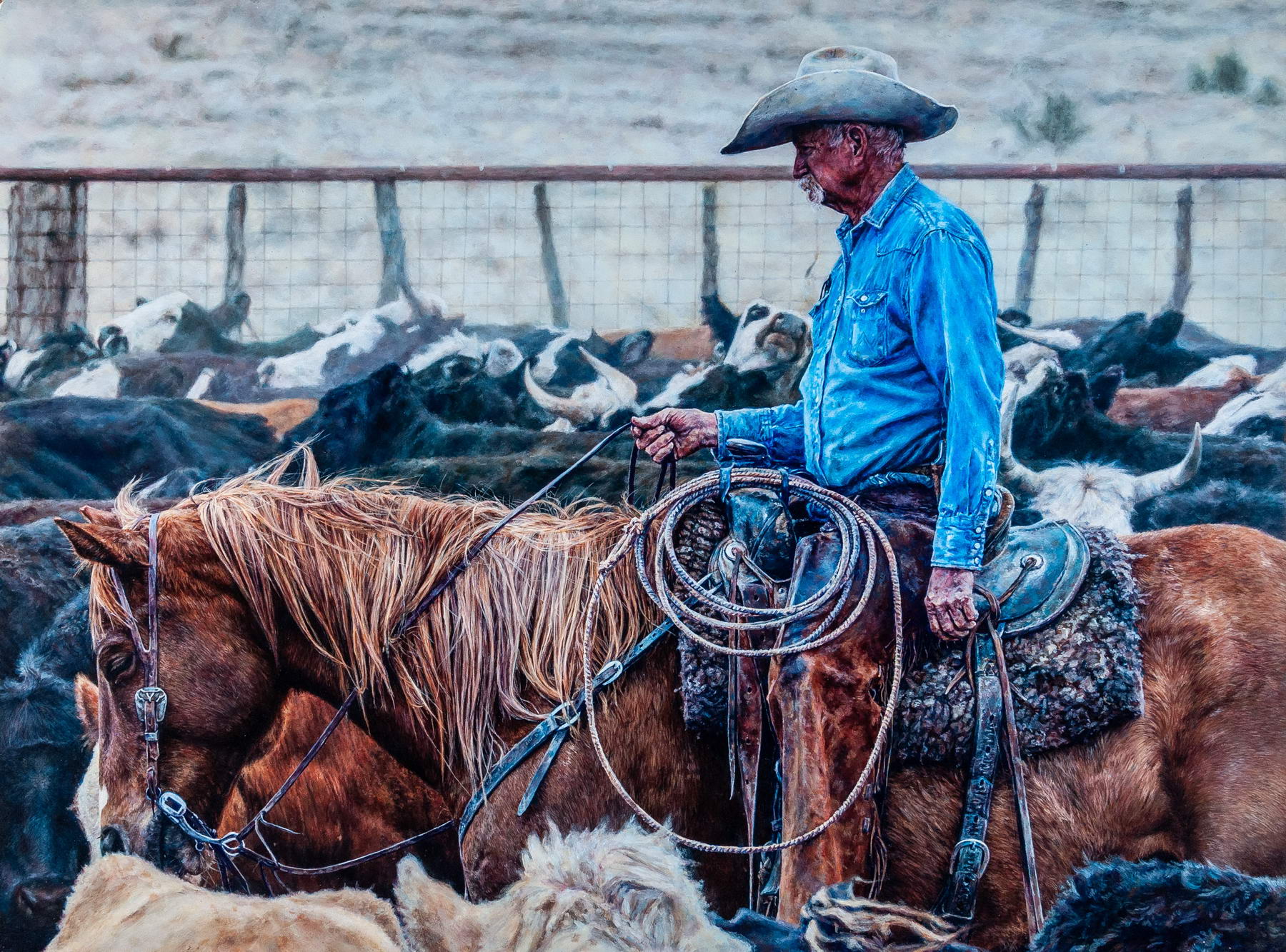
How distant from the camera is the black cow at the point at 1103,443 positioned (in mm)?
4551

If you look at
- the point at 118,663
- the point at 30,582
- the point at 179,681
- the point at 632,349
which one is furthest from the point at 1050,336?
the point at 30,582

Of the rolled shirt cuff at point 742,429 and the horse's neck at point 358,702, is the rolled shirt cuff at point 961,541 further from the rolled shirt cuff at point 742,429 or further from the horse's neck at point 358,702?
the horse's neck at point 358,702

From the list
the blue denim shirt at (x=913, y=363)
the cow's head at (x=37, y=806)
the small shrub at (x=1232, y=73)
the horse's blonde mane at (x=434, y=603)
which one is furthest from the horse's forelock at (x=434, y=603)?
the small shrub at (x=1232, y=73)

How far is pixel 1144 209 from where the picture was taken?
4.75 metres

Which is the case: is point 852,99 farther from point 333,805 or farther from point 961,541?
point 333,805

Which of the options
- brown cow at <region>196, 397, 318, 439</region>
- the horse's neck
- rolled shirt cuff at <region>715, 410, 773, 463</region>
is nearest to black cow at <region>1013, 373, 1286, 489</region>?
rolled shirt cuff at <region>715, 410, 773, 463</region>

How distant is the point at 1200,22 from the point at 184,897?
15.6 feet

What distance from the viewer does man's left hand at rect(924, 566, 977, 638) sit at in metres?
2.63

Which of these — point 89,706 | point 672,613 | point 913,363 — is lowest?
point 89,706

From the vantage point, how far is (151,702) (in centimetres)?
288

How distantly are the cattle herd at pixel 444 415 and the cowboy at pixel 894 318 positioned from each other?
1875mm

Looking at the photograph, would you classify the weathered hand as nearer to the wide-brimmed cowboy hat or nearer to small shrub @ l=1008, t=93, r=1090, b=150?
the wide-brimmed cowboy hat

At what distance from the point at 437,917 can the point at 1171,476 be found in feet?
10.5

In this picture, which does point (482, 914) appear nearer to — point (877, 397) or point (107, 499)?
point (877, 397)
